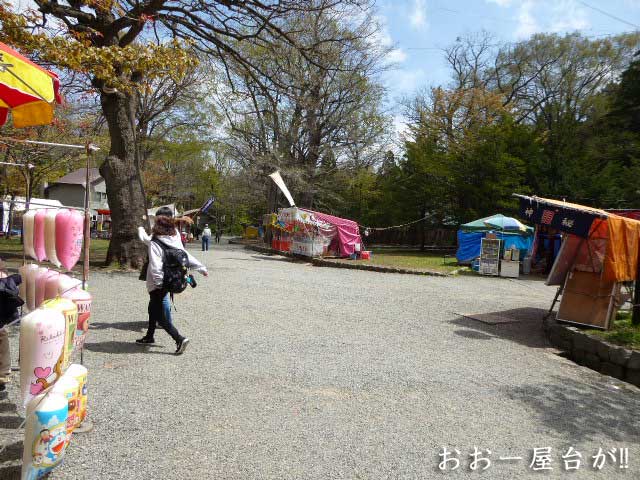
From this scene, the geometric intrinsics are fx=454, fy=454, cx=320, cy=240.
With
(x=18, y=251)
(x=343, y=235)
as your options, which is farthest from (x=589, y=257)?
(x=18, y=251)

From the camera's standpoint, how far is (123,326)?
650 cm

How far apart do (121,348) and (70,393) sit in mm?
Result: 2744

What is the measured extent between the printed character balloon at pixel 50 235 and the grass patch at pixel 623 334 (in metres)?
7.18

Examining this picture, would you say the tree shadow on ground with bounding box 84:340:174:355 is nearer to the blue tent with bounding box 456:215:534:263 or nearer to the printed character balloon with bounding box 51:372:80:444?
the printed character balloon with bounding box 51:372:80:444

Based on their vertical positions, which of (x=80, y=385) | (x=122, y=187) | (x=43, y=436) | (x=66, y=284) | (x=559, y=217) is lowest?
(x=43, y=436)

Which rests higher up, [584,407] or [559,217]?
[559,217]

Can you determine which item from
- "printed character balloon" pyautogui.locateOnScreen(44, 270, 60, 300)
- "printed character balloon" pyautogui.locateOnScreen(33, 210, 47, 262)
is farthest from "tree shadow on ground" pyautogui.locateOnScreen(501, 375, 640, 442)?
"printed character balloon" pyautogui.locateOnScreen(33, 210, 47, 262)

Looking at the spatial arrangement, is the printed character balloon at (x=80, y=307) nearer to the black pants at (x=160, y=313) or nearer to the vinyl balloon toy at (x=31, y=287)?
the vinyl balloon toy at (x=31, y=287)

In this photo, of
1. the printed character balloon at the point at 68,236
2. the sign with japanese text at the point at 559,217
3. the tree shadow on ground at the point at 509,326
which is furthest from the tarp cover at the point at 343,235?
the printed character balloon at the point at 68,236

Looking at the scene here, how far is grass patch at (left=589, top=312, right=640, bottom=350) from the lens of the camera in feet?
21.2

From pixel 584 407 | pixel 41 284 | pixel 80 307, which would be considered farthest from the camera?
pixel 584 407

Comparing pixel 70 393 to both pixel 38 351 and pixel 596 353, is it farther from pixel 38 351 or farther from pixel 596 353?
pixel 596 353

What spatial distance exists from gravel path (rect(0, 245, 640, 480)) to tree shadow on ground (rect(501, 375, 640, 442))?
2cm

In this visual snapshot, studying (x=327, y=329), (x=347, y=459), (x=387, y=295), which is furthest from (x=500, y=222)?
(x=347, y=459)
